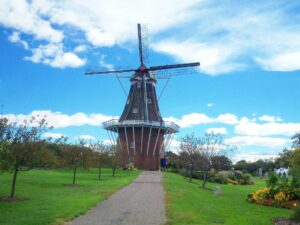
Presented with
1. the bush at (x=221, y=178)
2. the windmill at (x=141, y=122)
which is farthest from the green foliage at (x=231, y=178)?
the windmill at (x=141, y=122)

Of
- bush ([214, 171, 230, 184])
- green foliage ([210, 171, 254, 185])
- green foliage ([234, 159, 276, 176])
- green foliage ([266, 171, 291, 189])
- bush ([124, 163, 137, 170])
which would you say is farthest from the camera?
green foliage ([234, 159, 276, 176])

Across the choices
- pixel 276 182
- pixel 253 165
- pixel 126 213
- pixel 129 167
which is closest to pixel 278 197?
pixel 276 182

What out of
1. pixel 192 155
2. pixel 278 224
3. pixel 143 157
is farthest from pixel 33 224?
pixel 143 157

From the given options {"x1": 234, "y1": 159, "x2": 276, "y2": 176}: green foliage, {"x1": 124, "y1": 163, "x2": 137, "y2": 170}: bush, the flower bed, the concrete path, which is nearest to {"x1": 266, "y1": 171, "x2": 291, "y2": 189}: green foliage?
the flower bed

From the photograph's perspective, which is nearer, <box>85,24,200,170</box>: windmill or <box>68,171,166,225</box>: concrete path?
<box>68,171,166,225</box>: concrete path

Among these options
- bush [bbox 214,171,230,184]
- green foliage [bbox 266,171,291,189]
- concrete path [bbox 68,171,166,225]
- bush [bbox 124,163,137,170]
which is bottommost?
concrete path [bbox 68,171,166,225]

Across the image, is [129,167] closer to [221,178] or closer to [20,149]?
[221,178]

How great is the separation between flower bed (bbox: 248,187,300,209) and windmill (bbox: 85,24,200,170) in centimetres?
4169

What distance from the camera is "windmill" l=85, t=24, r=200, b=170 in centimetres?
6619

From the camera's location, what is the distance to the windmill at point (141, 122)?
66.2 meters

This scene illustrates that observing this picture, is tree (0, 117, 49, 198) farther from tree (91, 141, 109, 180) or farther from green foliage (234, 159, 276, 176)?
green foliage (234, 159, 276, 176)

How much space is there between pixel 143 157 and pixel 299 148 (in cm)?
4760

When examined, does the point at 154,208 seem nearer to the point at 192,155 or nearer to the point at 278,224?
the point at 278,224

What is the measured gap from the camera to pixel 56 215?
14391mm
